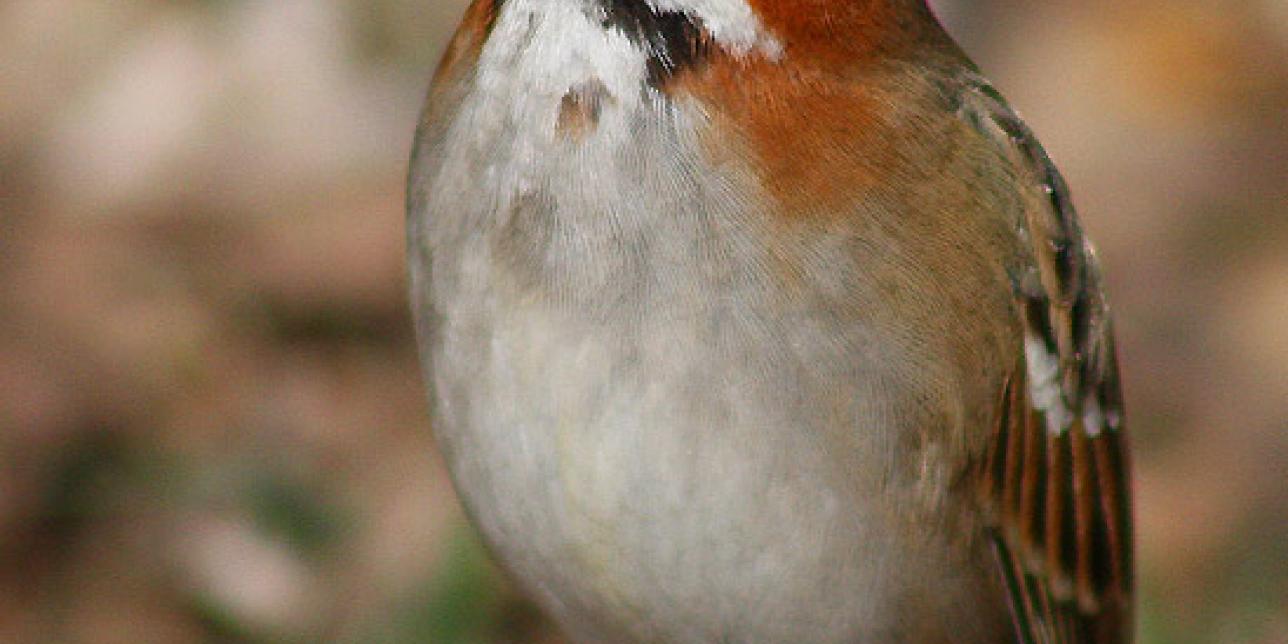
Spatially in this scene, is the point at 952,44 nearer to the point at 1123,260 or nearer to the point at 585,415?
the point at 585,415

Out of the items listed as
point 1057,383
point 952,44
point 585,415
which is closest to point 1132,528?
point 1057,383

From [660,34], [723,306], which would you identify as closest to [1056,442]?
[723,306]

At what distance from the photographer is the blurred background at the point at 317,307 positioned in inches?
191

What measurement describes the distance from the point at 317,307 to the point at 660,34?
2986 mm

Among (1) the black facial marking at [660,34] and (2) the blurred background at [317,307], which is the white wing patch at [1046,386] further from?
(2) the blurred background at [317,307]

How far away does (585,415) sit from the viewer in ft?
9.46

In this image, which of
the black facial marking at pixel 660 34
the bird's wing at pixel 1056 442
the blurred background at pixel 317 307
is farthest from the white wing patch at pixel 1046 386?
the blurred background at pixel 317 307

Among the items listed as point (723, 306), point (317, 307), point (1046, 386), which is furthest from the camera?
point (317, 307)

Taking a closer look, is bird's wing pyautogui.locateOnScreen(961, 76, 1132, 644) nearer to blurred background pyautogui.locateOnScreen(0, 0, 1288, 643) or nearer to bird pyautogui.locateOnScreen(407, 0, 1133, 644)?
bird pyautogui.locateOnScreen(407, 0, 1133, 644)

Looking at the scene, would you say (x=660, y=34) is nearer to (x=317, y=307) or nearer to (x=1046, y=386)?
(x=1046, y=386)

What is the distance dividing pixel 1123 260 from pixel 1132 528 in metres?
2.70

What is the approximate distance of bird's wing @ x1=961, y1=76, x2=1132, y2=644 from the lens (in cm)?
321

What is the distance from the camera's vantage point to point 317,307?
18.7ft

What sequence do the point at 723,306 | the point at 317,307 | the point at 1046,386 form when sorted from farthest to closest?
the point at 317,307
the point at 1046,386
the point at 723,306
